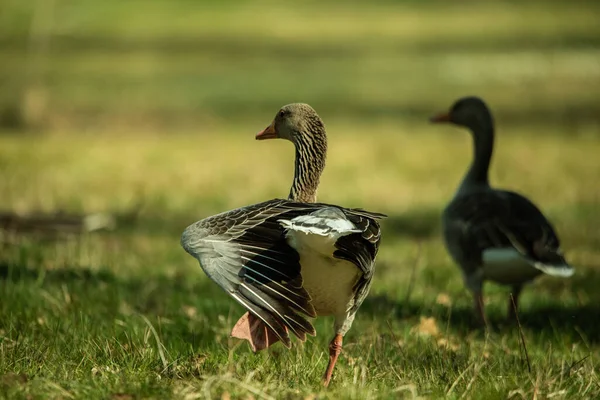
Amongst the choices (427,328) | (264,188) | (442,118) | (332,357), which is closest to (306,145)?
(427,328)

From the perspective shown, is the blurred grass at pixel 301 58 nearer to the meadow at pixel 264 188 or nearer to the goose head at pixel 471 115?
the meadow at pixel 264 188

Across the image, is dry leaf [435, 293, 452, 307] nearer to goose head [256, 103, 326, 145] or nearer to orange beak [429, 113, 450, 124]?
orange beak [429, 113, 450, 124]

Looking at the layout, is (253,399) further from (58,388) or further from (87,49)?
(87,49)

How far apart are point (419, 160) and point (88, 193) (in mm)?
5779

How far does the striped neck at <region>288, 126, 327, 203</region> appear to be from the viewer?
5.25 m

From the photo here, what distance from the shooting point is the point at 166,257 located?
804 cm

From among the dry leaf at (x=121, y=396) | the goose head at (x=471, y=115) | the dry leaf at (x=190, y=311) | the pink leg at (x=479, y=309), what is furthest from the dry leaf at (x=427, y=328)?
the goose head at (x=471, y=115)

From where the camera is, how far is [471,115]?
307 inches

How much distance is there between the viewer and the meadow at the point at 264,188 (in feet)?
14.2

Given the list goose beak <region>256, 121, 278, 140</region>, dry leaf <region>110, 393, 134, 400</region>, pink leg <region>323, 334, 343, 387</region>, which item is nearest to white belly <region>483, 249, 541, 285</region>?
goose beak <region>256, 121, 278, 140</region>

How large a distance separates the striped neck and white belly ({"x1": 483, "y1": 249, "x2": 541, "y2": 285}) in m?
1.62

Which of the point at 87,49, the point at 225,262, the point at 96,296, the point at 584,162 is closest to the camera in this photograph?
the point at 225,262

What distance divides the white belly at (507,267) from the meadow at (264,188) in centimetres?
29

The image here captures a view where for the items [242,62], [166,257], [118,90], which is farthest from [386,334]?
[242,62]
